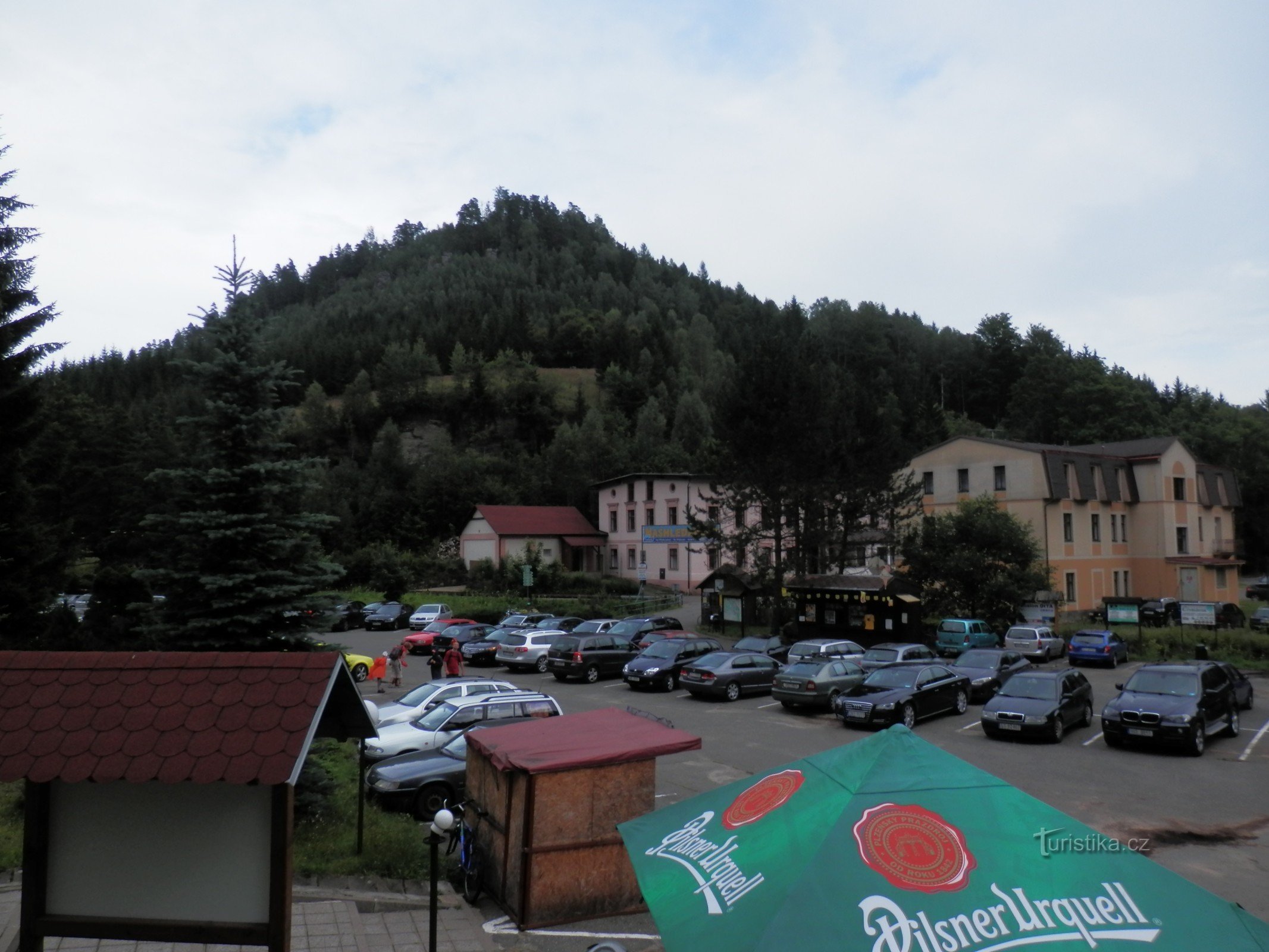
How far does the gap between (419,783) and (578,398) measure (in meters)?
97.6

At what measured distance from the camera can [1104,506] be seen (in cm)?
5141

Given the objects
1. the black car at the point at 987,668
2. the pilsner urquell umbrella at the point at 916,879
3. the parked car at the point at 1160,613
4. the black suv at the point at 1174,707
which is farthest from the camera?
the parked car at the point at 1160,613

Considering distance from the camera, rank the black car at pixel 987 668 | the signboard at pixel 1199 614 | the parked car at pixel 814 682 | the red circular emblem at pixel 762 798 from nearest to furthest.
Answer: the red circular emblem at pixel 762 798
the parked car at pixel 814 682
the black car at pixel 987 668
the signboard at pixel 1199 614

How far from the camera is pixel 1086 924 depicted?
4176 millimetres

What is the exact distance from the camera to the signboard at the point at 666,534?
214 ft

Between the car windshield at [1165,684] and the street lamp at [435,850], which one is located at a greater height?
the street lamp at [435,850]

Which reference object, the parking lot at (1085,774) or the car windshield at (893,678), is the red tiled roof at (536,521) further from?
the car windshield at (893,678)

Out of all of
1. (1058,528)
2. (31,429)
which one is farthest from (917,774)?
(1058,528)

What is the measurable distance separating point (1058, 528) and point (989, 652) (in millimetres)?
24591

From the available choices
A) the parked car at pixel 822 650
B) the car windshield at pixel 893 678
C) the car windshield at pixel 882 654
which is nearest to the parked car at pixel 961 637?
the parked car at pixel 822 650

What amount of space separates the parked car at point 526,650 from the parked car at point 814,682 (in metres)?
9.61

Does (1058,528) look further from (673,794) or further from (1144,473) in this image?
(673,794)

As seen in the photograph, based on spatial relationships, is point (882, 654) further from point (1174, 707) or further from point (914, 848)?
point (914, 848)

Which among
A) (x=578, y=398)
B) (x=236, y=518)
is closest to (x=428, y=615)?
(x=236, y=518)
